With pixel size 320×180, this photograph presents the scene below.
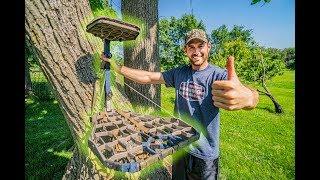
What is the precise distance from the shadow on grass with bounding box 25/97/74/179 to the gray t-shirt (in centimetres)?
340

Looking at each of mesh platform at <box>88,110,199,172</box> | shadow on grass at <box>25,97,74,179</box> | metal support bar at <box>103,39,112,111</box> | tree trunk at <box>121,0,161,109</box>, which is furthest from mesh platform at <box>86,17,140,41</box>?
shadow on grass at <box>25,97,74,179</box>

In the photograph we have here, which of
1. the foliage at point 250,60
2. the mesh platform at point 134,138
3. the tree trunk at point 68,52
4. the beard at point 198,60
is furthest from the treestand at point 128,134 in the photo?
the foliage at point 250,60

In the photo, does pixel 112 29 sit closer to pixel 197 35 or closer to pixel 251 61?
pixel 197 35

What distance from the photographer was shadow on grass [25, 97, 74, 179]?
6016 millimetres

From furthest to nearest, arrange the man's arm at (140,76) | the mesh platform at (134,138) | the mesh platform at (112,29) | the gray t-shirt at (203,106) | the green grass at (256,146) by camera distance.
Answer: the green grass at (256,146) < the man's arm at (140,76) < the gray t-shirt at (203,106) < the mesh platform at (112,29) < the mesh platform at (134,138)

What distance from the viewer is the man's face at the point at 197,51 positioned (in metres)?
3.37

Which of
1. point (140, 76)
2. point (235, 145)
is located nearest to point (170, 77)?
point (140, 76)

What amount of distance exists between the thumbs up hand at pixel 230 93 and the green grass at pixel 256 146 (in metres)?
3.67

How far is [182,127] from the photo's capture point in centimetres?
257

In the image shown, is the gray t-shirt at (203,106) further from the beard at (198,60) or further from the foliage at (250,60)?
the foliage at (250,60)

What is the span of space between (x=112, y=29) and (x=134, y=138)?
97 centimetres

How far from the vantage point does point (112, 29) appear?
2588 millimetres

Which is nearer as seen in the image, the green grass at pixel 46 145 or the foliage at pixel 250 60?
the green grass at pixel 46 145
